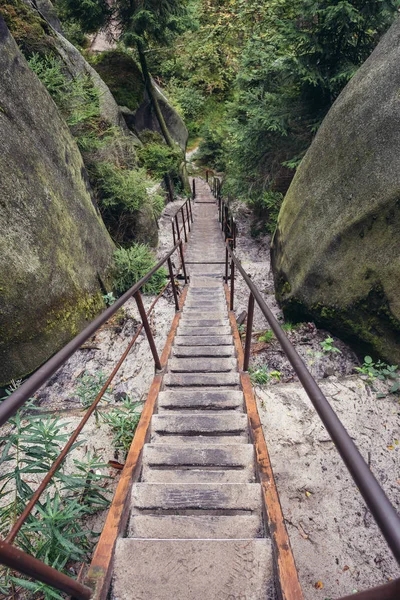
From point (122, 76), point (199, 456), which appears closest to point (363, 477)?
point (199, 456)

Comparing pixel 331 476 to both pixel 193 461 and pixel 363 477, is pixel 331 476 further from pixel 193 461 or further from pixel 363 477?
pixel 363 477

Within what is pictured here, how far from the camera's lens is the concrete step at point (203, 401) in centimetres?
241

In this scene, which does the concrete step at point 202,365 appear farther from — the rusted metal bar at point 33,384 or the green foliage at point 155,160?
the green foliage at point 155,160

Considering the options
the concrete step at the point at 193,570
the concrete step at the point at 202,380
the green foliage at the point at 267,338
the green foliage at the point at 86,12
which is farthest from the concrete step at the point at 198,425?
the green foliage at the point at 86,12

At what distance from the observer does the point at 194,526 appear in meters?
1.46

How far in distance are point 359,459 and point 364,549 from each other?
6.44 feet

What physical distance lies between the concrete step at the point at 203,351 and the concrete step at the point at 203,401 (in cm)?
87

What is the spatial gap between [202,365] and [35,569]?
2404 mm

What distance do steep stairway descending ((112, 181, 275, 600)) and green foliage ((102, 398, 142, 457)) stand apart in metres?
0.33

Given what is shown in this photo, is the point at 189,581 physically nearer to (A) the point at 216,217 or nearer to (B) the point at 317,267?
(B) the point at 317,267

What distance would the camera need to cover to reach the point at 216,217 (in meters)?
13.5

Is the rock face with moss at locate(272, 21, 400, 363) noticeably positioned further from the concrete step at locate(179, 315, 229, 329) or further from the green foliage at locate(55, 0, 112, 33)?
the green foliage at locate(55, 0, 112, 33)

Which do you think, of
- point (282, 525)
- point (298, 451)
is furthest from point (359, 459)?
point (298, 451)

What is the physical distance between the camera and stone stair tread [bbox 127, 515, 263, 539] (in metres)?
1.44
